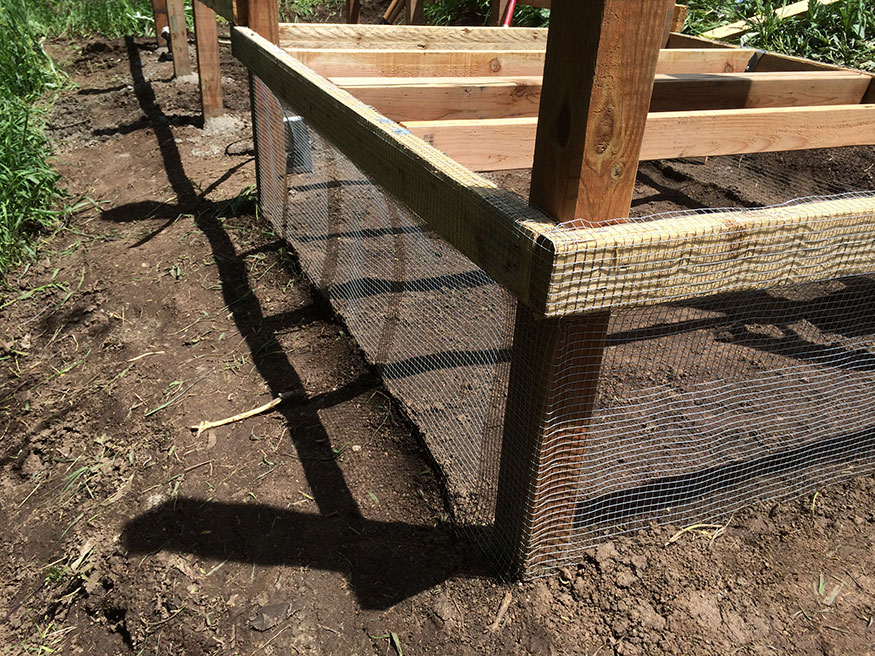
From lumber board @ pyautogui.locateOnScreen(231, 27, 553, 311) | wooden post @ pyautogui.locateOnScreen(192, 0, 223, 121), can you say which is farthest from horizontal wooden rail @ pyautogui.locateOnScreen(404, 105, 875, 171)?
wooden post @ pyautogui.locateOnScreen(192, 0, 223, 121)

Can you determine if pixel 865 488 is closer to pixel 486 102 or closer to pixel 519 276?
pixel 519 276

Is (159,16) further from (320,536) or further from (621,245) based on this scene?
(621,245)

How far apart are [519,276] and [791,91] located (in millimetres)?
2639

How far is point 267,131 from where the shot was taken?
12.4ft

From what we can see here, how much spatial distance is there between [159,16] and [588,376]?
774 centimetres

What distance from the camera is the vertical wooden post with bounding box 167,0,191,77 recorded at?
5895 millimetres

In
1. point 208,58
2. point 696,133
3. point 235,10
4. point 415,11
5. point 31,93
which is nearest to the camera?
point 696,133

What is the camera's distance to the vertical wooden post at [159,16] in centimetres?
747

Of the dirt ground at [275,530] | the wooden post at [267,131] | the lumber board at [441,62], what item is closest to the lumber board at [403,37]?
the wooden post at [267,131]

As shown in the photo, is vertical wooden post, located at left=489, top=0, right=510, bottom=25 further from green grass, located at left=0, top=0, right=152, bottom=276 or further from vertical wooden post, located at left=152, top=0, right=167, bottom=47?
vertical wooden post, located at left=152, top=0, right=167, bottom=47

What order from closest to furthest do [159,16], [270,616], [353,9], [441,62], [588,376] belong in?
[588,376] → [270,616] → [441,62] → [353,9] → [159,16]

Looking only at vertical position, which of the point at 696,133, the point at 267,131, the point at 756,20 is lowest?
the point at 267,131

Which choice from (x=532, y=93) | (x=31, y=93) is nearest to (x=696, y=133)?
(x=532, y=93)

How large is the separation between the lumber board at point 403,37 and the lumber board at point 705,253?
266cm
